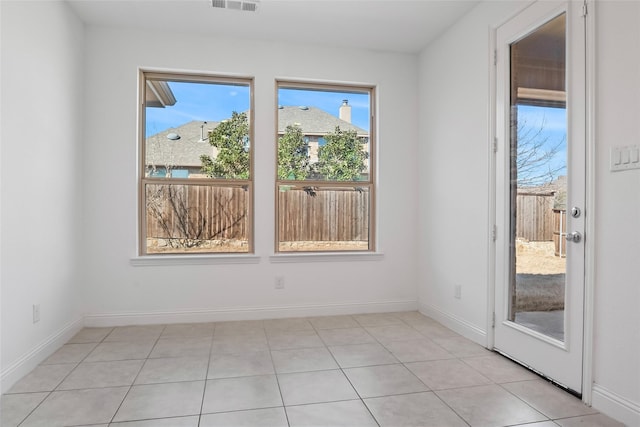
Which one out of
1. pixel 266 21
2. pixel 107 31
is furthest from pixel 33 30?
pixel 266 21

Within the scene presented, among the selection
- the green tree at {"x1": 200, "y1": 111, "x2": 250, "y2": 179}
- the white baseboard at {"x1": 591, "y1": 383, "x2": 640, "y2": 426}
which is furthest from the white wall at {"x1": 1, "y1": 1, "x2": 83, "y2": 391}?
the white baseboard at {"x1": 591, "y1": 383, "x2": 640, "y2": 426}

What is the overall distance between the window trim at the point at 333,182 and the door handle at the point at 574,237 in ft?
6.53

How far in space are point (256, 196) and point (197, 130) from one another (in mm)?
867

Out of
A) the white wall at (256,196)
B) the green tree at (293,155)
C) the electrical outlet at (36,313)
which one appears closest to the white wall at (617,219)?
the white wall at (256,196)

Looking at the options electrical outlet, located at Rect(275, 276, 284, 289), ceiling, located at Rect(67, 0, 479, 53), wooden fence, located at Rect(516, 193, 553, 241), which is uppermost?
ceiling, located at Rect(67, 0, 479, 53)

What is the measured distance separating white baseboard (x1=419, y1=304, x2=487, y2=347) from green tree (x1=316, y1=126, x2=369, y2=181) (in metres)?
1.52

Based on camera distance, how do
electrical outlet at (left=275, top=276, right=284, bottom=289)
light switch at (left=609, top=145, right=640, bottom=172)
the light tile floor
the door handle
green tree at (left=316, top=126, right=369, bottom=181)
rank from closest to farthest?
light switch at (left=609, top=145, right=640, bottom=172)
the light tile floor
the door handle
electrical outlet at (left=275, top=276, right=284, bottom=289)
green tree at (left=316, top=126, right=369, bottom=181)

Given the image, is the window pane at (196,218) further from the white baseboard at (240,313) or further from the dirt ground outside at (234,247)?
the white baseboard at (240,313)

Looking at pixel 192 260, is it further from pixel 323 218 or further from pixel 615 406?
pixel 615 406

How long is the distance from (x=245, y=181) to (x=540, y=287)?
2.64m

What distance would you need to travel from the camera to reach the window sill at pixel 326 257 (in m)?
3.82

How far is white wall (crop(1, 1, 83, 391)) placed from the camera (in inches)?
91.7

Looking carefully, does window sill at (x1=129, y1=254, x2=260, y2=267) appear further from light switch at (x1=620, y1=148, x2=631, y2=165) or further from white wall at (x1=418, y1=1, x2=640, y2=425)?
light switch at (x1=620, y1=148, x2=631, y2=165)

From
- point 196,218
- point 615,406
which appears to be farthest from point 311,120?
point 615,406
